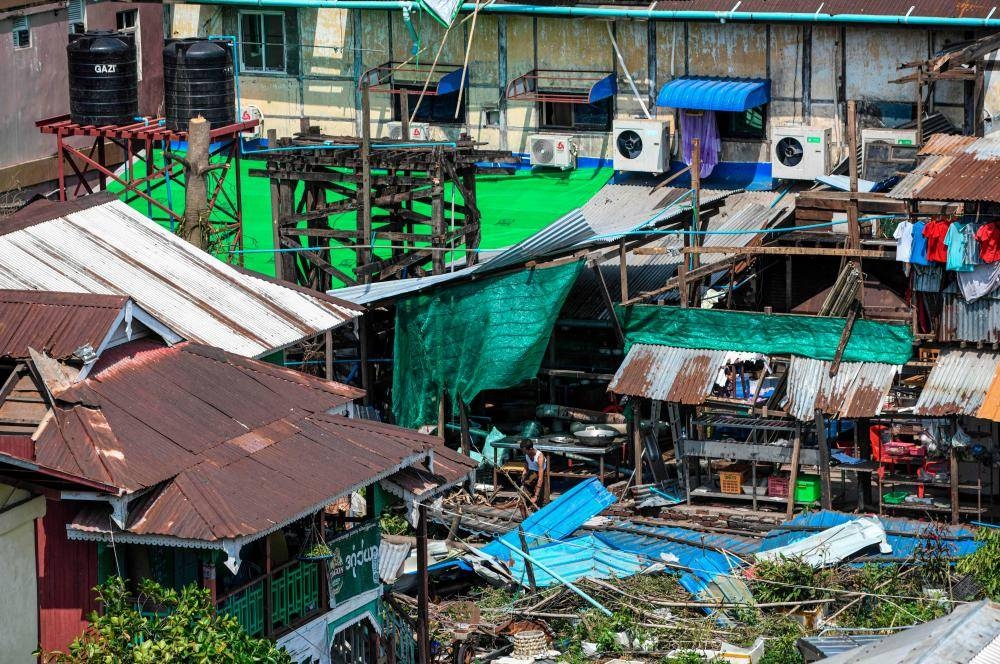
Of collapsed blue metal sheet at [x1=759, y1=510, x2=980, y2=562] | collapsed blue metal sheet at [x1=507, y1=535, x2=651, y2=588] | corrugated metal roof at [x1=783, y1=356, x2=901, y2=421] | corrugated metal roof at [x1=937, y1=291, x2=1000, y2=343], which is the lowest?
collapsed blue metal sheet at [x1=507, y1=535, x2=651, y2=588]

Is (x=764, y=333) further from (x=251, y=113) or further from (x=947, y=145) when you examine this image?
(x=251, y=113)

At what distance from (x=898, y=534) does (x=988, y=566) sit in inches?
118

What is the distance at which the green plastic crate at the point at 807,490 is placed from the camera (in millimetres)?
25641

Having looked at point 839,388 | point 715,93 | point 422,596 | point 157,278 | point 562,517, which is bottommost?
point 562,517

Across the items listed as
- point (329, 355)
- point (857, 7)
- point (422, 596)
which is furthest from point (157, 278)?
point (857, 7)

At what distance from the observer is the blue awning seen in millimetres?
33250

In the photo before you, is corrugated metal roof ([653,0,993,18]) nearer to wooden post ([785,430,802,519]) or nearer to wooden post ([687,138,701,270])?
wooden post ([687,138,701,270])

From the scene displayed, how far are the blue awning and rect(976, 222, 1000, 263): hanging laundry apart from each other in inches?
377

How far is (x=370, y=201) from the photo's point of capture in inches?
1086

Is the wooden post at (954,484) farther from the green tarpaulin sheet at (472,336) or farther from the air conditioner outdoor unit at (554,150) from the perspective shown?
the air conditioner outdoor unit at (554,150)

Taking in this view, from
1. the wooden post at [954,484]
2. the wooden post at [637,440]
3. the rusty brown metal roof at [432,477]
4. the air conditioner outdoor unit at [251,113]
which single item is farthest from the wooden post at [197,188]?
the air conditioner outdoor unit at [251,113]

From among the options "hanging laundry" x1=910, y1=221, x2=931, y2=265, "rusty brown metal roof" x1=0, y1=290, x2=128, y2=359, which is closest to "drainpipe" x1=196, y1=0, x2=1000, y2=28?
"hanging laundry" x1=910, y1=221, x2=931, y2=265

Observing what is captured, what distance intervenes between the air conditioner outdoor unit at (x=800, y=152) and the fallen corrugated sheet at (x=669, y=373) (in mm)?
7377

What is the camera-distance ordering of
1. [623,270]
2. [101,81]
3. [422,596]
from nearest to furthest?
1. [422,596]
2. [623,270]
3. [101,81]
